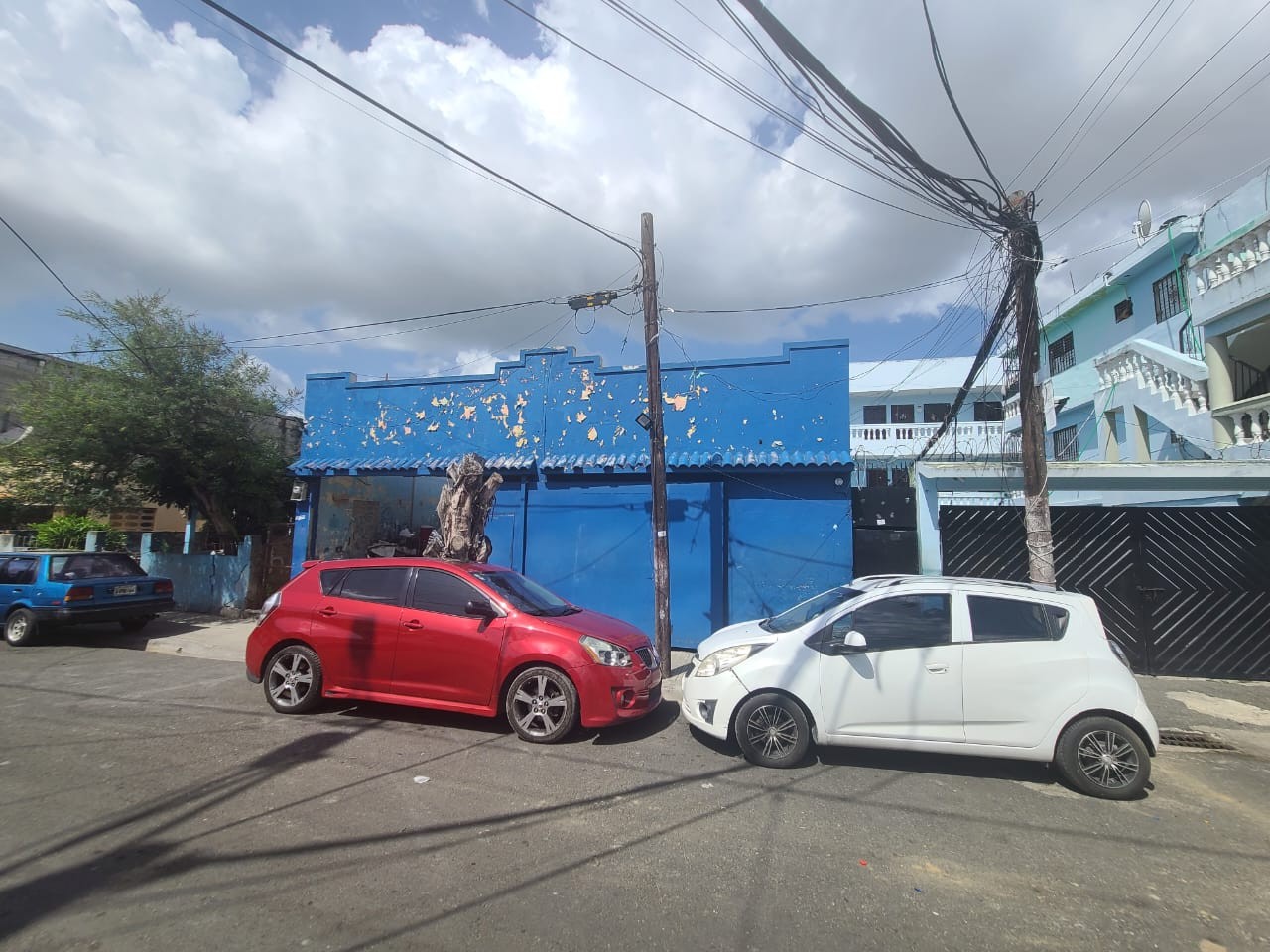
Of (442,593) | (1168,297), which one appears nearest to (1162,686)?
(442,593)

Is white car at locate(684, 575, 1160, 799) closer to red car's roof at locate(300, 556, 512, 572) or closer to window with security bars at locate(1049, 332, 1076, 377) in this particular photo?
red car's roof at locate(300, 556, 512, 572)

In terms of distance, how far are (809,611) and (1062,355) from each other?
58.7 feet

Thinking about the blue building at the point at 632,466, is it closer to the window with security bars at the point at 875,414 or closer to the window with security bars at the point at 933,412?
the window with security bars at the point at 933,412

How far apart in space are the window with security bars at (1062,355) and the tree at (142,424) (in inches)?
820

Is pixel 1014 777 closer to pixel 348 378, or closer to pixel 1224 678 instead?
pixel 1224 678

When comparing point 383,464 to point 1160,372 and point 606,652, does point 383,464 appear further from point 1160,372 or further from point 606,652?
point 1160,372

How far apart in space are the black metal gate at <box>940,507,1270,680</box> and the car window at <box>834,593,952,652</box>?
16.5 ft

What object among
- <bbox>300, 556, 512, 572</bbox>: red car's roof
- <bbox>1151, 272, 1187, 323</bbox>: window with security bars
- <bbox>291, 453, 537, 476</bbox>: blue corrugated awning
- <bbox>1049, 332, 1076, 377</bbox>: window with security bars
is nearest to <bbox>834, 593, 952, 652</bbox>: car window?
<bbox>300, 556, 512, 572</bbox>: red car's roof

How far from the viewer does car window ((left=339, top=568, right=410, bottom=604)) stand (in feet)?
20.5

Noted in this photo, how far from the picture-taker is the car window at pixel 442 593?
19.8ft

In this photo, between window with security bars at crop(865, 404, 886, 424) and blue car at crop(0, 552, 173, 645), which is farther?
window with security bars at crop(865, 404, 886, 424)

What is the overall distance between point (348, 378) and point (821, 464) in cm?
920

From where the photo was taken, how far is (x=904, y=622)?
5230mm

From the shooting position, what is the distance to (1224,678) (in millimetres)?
8469
